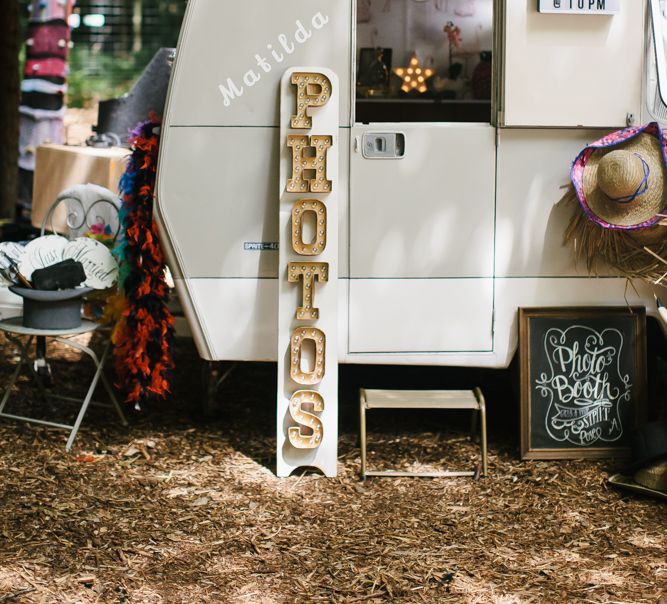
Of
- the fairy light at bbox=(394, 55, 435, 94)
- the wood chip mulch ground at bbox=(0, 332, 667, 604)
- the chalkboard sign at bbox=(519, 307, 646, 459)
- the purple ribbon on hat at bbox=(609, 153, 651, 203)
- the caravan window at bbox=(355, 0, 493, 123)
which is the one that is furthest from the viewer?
the fairy light at bbox=(394, 55, 435, 94)

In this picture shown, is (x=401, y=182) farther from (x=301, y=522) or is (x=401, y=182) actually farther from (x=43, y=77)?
(x=43, y=77)

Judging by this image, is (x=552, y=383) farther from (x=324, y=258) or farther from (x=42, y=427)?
(x=42, y=427)

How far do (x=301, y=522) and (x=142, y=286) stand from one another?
4.64 ft

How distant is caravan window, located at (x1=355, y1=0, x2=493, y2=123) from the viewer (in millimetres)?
6297

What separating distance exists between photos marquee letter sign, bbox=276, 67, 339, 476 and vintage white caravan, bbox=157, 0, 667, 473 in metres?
0.01

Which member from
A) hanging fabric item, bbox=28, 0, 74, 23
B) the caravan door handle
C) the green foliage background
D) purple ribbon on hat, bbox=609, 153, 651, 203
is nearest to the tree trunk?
hanging fabric item, bbox=28, 0, 74, 23

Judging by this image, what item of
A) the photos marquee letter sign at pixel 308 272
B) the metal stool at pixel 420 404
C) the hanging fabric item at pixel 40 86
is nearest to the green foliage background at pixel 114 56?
the hanging fabric item at pixel 40 86

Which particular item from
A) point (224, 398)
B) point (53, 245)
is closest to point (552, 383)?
point (224, 398)

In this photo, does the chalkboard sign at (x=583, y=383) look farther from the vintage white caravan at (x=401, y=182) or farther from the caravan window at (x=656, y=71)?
the caravan window at (x=656, y=71)

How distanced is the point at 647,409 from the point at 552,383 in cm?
48

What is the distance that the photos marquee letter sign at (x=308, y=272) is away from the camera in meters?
4.56

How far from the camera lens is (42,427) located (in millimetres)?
5297

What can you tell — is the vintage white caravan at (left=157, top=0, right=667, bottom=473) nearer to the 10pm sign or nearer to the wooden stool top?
the 10pm sign

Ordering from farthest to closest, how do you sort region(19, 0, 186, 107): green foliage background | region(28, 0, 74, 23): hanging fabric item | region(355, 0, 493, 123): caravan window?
region(19, 0, 186, 107): green foliage background → region(28, 0, 74, 23): hanging fabric item → region(355, 0, 493, 123): caravan window
